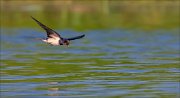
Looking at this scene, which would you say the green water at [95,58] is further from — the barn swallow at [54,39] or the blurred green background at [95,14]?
the barn swallow at [54,39]

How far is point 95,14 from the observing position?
40.4 m

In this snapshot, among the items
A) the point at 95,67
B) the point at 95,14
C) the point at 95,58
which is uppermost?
the point at 95,67

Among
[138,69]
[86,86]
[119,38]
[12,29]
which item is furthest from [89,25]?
[86,86]

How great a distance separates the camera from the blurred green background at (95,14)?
32844 millimetres

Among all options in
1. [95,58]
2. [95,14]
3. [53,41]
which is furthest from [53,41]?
[95,14]

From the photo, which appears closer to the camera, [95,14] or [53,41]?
[53,41]

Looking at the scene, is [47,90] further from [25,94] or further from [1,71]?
[1,71]

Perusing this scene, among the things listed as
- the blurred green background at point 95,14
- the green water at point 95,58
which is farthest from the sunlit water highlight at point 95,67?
the blurred green background at point 95,14

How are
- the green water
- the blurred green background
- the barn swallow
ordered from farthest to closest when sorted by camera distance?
the blurred green background < the barn swallow < the green water

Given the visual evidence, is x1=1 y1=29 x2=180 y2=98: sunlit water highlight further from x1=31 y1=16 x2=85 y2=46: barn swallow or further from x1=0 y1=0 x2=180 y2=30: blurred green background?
x1=0 y1=0 x2=180 y2=30: blurred green background

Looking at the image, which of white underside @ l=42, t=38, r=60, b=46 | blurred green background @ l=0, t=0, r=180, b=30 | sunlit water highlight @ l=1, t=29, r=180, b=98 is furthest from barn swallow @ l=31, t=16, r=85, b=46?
blurred green background @ l=0, t=0, r=180, b=30

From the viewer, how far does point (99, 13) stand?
41.3 m

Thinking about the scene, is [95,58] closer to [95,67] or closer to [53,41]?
[95,67]

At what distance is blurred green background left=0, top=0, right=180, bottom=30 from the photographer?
3284 cm
